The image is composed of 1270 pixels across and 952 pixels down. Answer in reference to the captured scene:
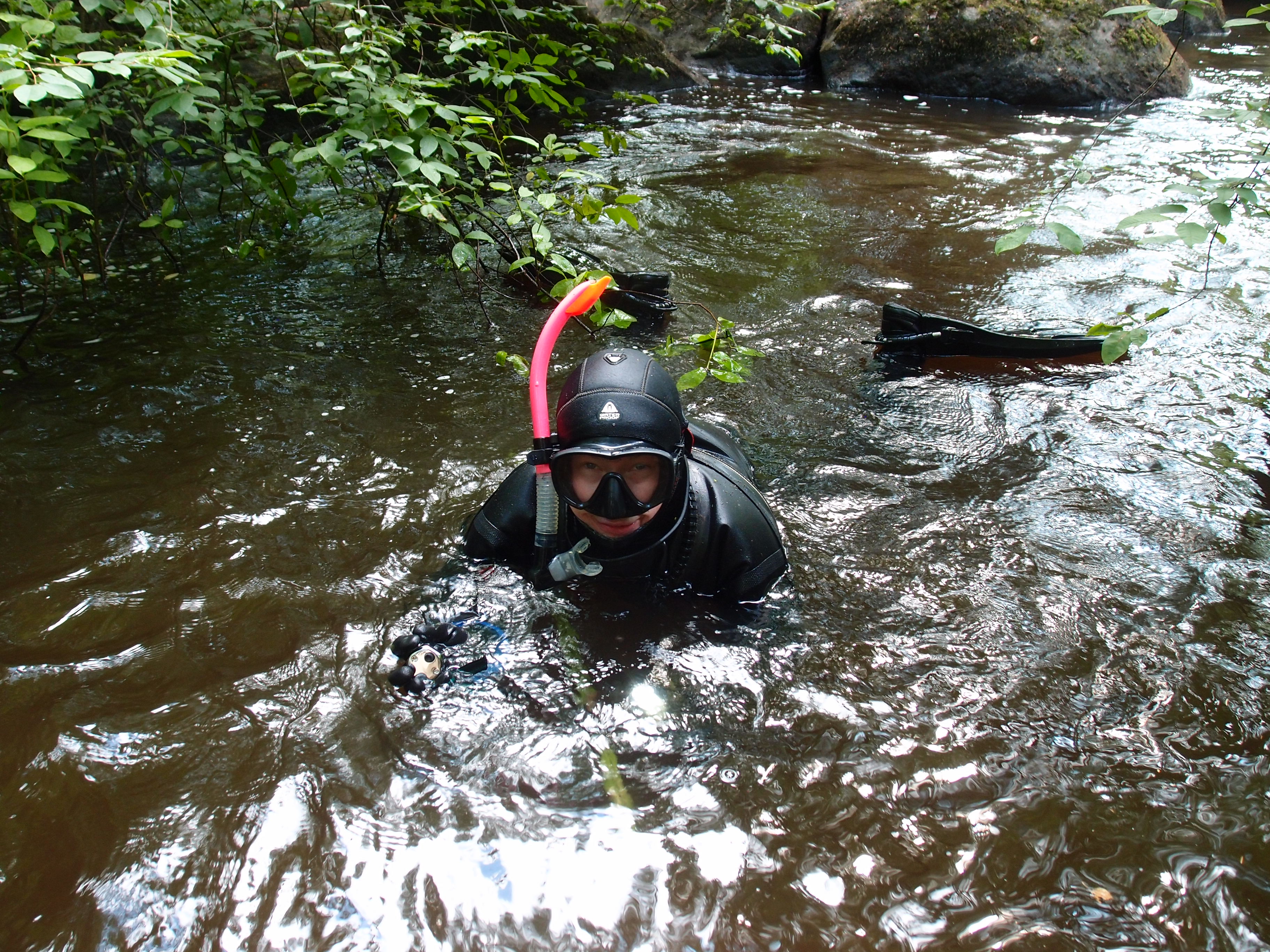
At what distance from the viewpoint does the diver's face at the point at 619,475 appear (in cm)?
242

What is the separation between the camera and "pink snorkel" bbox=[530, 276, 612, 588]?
2.43 metres

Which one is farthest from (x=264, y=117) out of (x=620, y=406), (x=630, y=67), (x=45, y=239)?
(x=630, y=67)

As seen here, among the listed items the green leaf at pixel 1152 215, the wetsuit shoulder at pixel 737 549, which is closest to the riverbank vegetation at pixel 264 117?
the wetsuit shoulder at pixel 737 549

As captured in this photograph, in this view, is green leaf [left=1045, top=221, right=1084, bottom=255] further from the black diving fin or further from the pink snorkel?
the black diving fin

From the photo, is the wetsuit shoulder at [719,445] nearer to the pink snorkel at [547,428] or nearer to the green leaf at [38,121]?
the pink snorkel at [547,428]

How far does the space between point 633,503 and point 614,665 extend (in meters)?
0.59

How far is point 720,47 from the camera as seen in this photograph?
40.2 feet

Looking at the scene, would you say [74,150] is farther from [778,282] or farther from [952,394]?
[952,394]

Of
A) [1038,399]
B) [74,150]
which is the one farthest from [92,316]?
[1038,399]

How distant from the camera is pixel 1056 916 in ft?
6.07

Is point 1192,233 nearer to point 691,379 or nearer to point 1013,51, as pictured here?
point 691,379

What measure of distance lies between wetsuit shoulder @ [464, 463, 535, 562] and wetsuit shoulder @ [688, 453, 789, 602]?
1.97ft

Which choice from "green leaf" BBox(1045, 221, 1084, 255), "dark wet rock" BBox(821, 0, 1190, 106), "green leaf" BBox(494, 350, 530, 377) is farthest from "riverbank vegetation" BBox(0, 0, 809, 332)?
"dark wet rock" BBox(821, 0, 1190, 106)

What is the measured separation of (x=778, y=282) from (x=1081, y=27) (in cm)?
857
